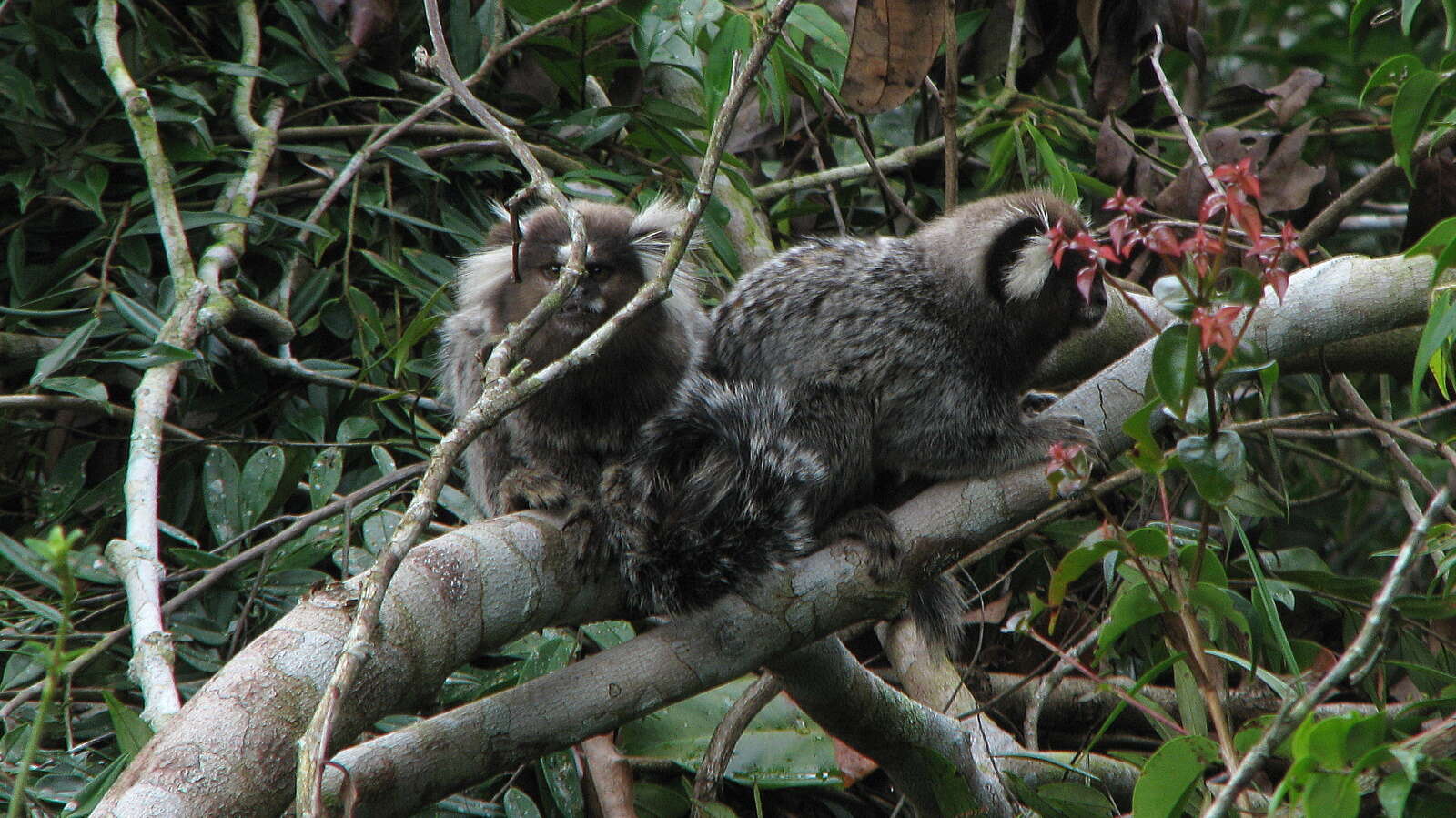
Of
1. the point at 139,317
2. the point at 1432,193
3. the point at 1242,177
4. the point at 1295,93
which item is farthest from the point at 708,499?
the point at 1295,93

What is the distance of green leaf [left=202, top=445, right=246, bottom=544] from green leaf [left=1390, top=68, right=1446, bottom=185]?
2.76m

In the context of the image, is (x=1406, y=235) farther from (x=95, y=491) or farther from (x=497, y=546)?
(x=95, y=491)

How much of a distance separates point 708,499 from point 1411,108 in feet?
5.01

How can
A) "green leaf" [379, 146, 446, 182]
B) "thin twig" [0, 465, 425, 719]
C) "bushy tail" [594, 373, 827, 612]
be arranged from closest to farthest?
"bushy tail" [594, 373, 827, 612] < "thin twig" [0, 465, 425, 719] < "green leaf" [379, 146, 446, 182]

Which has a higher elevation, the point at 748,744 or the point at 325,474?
the point at 325,474

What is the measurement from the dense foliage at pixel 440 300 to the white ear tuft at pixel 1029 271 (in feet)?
0.95

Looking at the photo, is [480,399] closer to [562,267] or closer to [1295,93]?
[562,267]

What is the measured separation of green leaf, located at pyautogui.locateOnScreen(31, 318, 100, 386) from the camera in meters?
3.09

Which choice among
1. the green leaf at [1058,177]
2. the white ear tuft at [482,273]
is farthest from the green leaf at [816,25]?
the white ear tuft at [482,273]

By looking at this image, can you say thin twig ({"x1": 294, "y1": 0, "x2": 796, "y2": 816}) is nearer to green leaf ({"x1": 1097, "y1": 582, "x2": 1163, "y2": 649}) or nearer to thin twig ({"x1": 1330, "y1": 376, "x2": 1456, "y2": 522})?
green leaf ({"x1": 1097, "y1": 582, "x2": 1163, "y2": 649})

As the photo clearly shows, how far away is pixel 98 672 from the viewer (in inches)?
122

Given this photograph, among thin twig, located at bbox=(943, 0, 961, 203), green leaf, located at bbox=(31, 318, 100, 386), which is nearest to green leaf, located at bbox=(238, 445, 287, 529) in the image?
green leaf, located at bbox=(31, 318, 100, 386)

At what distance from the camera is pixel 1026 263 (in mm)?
3152

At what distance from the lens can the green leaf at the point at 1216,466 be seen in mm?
1925
